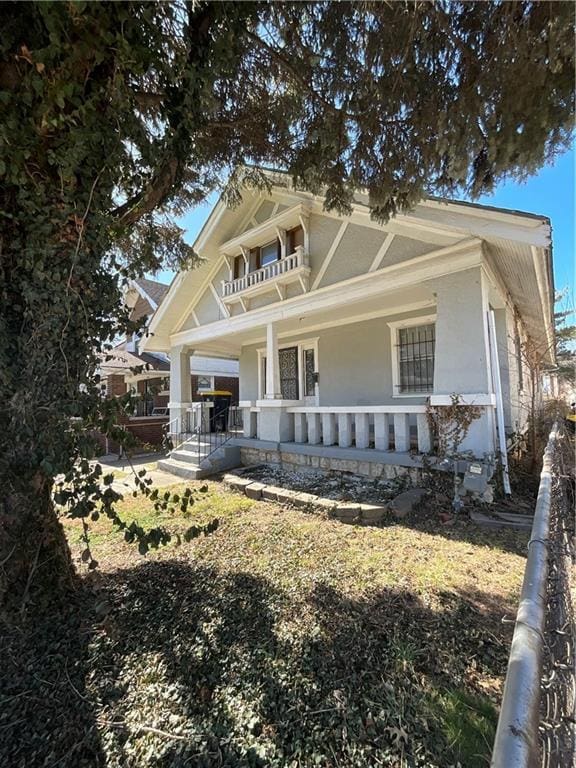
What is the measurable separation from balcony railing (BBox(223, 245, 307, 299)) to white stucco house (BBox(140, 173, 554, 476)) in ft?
0.12

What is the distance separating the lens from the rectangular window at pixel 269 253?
886 centimetres

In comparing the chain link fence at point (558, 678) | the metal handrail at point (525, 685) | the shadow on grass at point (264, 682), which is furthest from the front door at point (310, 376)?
the metal handrail at point (525, 685)

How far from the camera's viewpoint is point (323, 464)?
6996 millimetres

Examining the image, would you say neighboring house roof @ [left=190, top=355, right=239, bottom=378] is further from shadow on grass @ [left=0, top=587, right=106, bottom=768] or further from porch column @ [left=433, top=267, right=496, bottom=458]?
shadow on grass @ [left=0, top=587, right=106, bottom=768]

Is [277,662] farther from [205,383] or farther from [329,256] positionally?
[205,383]

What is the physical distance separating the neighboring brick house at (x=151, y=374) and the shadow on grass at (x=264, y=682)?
32.9 feet

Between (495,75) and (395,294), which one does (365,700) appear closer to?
(495,75)

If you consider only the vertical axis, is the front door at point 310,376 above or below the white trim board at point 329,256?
below

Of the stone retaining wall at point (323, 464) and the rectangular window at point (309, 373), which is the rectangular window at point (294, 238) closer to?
the rectangular window at point (309, 373)

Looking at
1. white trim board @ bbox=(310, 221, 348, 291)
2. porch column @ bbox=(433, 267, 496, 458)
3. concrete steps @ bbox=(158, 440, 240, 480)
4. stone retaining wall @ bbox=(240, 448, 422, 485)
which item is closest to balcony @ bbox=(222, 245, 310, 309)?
white trim board @ bbox=(310, 221, 348, 291)

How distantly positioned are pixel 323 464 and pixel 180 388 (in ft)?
19.4

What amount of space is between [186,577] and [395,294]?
19.0 ft

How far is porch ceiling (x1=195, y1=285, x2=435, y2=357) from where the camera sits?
6974 mm

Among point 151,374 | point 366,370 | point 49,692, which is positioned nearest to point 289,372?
point 366,370
